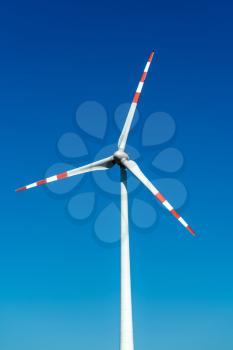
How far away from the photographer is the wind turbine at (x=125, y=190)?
29094 mm

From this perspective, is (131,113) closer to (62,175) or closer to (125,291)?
(62,175)

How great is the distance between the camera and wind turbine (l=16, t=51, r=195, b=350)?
95.5ft

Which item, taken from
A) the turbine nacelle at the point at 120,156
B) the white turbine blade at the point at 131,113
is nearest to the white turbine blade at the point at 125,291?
the turbine nacelle at the point at 120,156

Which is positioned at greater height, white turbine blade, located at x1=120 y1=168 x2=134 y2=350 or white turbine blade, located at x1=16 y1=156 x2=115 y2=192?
white turbine blade, located at x1=16 y1=156 x2=115 y2=192

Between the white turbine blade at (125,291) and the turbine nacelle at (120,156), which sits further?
the turbine nacelle at (120,156)

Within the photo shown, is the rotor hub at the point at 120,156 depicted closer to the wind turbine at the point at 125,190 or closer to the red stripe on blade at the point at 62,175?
the wind turbine at the point at 125,190

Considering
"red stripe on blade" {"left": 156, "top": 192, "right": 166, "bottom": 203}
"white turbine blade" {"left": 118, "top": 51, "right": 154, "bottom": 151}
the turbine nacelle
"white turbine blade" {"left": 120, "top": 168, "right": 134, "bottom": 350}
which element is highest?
"white turbine blade" {"left": 118, "top": 51, "right": 154, "bottom": 151}

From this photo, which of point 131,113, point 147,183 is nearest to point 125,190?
point 147,183

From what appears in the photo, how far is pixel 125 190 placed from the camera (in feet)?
110

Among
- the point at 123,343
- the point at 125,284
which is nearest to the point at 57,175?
the point at 125,284

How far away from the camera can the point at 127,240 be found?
3116 cm

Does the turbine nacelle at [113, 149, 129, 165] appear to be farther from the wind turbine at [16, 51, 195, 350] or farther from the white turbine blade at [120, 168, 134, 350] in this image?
the white turbine blade at [120, 168, 134, 350]

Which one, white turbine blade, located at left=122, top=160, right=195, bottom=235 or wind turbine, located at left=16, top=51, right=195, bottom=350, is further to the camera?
white turbine blade, located at left=122, top=160, right=195, bottom=235

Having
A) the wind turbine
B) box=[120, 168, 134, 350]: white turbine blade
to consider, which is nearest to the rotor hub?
the wind turbine
